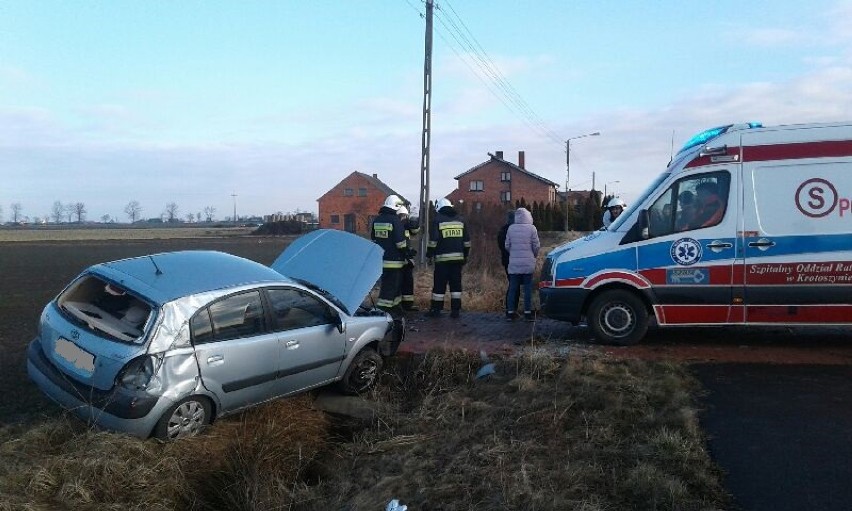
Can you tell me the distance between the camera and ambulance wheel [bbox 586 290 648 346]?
796 cm

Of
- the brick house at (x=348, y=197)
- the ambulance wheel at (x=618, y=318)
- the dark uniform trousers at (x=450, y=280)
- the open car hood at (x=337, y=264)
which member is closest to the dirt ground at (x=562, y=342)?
the ambulance wheel at (x=618, y=318)

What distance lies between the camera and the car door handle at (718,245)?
7457mm

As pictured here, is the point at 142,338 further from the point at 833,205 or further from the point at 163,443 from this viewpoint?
the point at 833,205

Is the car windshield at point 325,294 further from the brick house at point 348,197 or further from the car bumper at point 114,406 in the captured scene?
the brick house at point 348,197

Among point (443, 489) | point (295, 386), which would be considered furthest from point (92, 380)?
point (443, 489)

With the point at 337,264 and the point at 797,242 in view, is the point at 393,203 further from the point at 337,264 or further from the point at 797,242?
the point at 797,242

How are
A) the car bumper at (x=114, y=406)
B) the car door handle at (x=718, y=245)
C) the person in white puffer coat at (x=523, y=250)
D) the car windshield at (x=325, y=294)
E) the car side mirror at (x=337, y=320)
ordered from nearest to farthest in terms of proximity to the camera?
the car bumper at (x=114, y=406) < the car side mirror at (x=337, y=320) < the car windshield at (x=325, y=294) < the car door handle at (x=718, y=245) < the person in white puffer coat at (x=523, y=250)

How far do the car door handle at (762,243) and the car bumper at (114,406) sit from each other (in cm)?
624

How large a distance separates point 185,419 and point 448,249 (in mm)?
5665

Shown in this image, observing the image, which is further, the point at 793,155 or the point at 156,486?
the point at 793,155

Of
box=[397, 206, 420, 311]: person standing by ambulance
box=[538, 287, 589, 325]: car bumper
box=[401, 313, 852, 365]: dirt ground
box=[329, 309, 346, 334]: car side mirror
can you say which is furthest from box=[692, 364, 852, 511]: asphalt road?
box=[397, 206, 420, 311]: person standing by ambulance

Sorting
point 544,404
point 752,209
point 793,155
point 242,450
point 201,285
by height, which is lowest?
point 242,450

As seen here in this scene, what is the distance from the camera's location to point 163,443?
5.25 metres

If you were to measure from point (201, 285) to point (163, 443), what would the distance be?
137 cm
